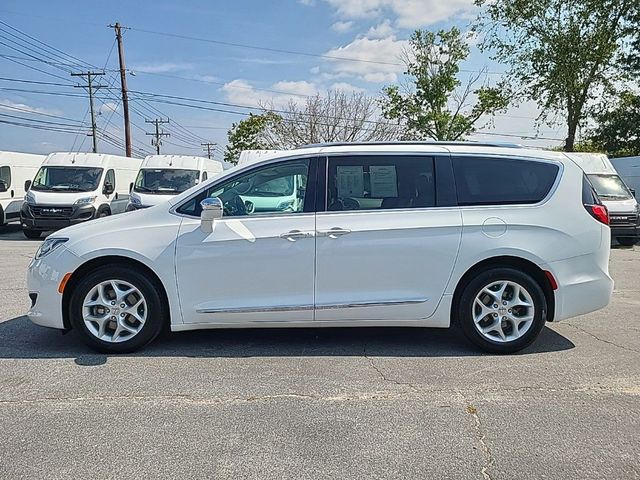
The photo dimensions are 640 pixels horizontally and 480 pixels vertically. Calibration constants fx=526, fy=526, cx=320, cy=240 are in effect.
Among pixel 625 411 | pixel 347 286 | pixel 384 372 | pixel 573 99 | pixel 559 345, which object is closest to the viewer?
pixel 625 411

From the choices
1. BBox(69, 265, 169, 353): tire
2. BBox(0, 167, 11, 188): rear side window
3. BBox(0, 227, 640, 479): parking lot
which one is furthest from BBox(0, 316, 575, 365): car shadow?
BBox(0, 167, 11, 188): rear side window

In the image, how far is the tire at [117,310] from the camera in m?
4.41

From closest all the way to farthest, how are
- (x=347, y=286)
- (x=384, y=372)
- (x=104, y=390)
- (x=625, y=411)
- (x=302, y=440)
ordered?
(x=302, y=440) < (x=625, y=411) < (x=104, y=390) < (x=384, y=372) < (x=347, y=286)

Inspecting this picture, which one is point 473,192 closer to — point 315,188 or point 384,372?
point 315,188

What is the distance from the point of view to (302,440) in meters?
3.10

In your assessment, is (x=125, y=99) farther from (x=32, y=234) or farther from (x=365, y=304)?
(x=365, y=304)

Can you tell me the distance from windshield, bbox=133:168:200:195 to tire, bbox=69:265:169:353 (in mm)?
10535

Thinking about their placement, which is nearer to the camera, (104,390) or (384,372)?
(104,390)

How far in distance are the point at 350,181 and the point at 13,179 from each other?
49.4ft

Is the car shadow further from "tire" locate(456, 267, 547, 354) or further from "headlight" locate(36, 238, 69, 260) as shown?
"headlight" locate(36, 238, 69, 260)

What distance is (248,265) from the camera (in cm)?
440

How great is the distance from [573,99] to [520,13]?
14.0 ft

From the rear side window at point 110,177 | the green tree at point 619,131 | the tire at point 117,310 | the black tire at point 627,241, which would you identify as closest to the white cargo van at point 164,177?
the rear side window at point 110,177

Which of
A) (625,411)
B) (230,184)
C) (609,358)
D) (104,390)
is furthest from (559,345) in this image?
(104,390)
